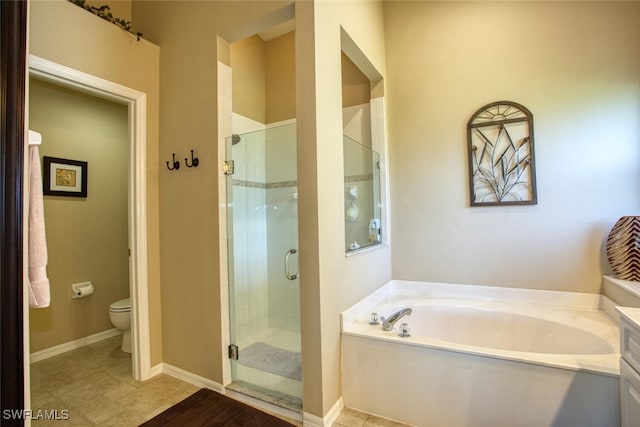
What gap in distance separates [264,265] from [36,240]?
4.82 feet

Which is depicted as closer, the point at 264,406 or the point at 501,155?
the point at 264,406

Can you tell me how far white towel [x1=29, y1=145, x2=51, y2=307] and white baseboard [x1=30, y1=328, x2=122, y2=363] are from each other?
1800mm

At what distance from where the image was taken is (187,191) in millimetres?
2139

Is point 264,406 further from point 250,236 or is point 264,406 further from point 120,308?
point 120,308

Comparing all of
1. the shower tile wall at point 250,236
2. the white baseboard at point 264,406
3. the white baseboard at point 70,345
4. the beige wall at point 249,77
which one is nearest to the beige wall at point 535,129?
the shower tile wall at point 250,236

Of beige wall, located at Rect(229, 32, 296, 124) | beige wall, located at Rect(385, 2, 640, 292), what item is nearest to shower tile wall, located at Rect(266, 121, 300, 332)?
beige wall, located at Rect(229, 32, 296, 124)

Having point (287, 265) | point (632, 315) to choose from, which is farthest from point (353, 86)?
point (632, 315)

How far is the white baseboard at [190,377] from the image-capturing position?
2.02m

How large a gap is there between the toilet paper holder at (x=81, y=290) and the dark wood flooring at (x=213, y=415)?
5.20ft

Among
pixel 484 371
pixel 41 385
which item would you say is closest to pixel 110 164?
pixel 41 385

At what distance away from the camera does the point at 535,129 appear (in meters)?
2.28

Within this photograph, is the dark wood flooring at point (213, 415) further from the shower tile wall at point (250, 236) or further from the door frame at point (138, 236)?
the door frame at point (138, 236)

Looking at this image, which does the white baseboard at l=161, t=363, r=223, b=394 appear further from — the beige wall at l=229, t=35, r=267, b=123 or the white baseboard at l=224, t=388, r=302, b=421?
the beige wall at l=229, t=35, r=267, b=123

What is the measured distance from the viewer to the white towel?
1.25 m
